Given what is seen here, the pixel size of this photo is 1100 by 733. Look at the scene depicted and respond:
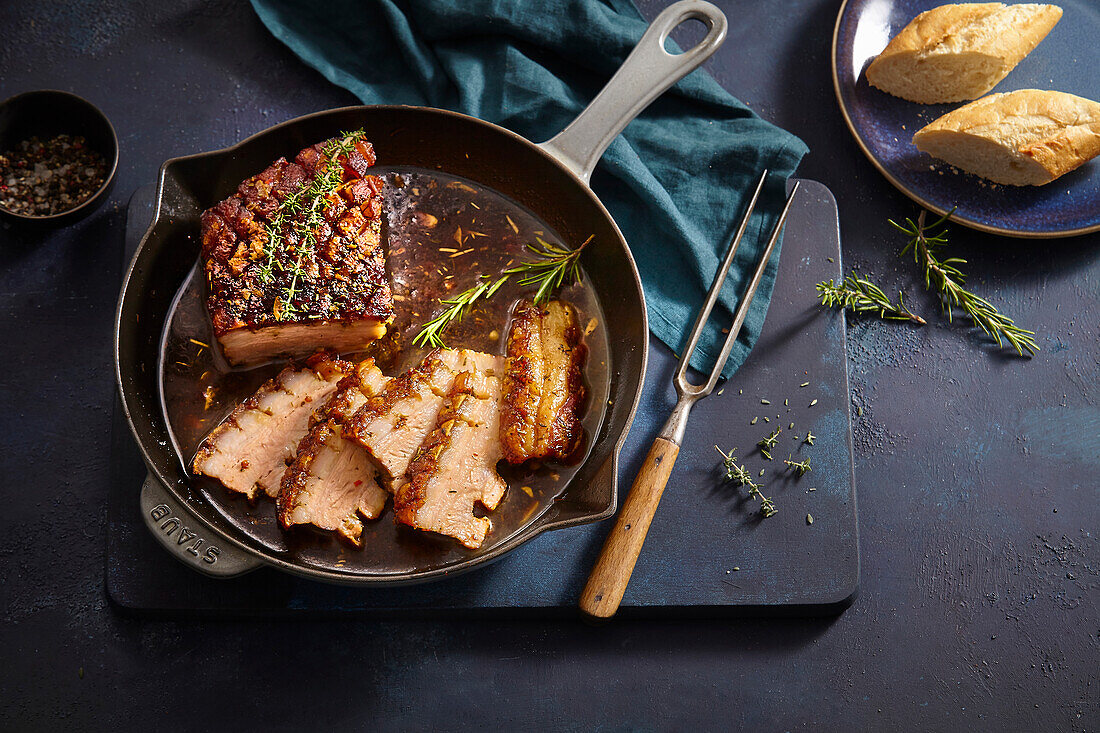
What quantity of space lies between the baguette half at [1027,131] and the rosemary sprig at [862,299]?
2.21ft

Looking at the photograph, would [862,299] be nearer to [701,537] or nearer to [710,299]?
[710,299]

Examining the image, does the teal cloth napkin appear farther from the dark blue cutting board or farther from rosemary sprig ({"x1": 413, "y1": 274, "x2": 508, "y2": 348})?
rosemary sprig ({"x1": 413, "y1": 274, "x2": 508, "y2": 348})

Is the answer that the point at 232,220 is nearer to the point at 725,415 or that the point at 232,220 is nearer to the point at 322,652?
the point at 322,652

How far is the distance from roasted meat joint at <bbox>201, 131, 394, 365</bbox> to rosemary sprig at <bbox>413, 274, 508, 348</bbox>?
16 centimetres

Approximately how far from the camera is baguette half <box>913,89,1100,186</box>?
3328 millimetres

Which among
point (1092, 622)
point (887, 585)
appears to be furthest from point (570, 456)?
point (1092, 622)

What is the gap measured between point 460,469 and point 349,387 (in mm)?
490

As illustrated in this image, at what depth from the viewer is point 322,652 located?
119 inches

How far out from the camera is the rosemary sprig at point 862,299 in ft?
11.0

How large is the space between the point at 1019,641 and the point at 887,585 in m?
0.56

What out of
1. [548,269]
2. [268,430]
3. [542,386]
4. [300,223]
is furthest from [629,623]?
[300,223]

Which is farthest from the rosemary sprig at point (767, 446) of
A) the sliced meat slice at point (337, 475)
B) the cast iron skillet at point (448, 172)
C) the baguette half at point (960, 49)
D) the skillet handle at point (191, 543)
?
the skillet handle at point (191, 543)

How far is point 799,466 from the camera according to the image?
3176 millimetres

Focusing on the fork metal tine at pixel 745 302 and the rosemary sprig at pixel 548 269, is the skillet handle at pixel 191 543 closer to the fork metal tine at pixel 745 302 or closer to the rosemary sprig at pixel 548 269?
the rosemary sprig at pixel 548 269
